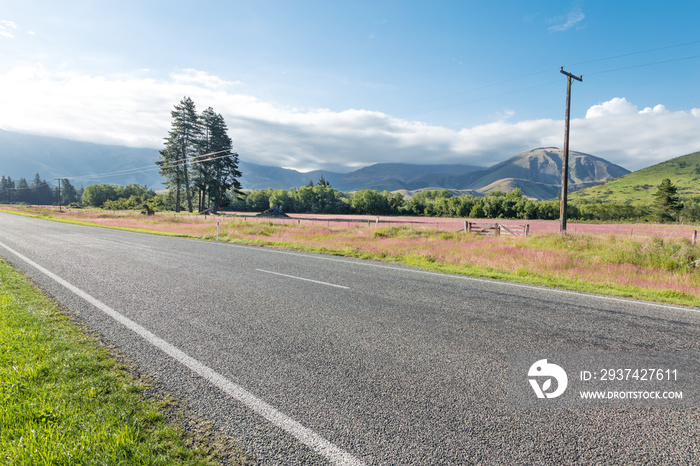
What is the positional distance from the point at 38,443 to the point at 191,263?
917 cm

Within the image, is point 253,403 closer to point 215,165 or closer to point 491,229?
point 491,229

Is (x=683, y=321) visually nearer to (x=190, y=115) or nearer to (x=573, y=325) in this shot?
(x=573, y=325)

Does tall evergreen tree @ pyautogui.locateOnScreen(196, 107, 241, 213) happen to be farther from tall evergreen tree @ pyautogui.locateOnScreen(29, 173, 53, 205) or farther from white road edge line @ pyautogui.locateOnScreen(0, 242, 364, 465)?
Answer: tall evergreen tree @ pyautogui.locateOnScreen(29, 173, 53, 205)

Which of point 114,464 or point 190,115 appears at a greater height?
point 190,115

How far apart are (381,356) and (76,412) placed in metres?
2.97

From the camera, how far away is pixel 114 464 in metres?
2.35

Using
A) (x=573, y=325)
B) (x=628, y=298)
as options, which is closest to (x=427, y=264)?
(x=628, y=298)

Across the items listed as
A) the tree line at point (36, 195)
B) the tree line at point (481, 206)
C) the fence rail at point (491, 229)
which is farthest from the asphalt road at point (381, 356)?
the tree line at point (36, 195)
